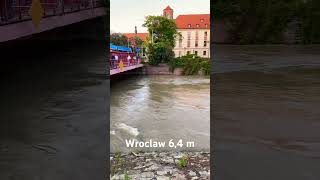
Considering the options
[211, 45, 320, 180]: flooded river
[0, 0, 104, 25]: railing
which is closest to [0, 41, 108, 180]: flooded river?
[0, 0, 104, 25]: railing

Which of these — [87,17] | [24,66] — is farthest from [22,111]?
[87,17]

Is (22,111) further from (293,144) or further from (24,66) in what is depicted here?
(293,144)

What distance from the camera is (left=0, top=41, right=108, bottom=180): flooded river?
2004mm

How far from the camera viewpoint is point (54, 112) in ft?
8.20

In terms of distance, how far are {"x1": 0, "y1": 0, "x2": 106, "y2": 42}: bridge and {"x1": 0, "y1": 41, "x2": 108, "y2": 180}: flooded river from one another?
14cm

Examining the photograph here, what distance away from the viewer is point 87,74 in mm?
2332

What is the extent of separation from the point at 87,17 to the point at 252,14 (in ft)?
3.07

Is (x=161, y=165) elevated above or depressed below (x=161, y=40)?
below

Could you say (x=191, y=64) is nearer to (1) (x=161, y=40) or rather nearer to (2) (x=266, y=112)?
(1) (x=161, y=40)

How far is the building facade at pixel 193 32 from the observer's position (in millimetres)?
1786

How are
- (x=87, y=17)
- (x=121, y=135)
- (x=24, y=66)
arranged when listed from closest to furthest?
1. (x=121, y=135)
2. (x=87, y=17)
3. (x=24, y=66)

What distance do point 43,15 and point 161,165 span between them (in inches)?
38.0

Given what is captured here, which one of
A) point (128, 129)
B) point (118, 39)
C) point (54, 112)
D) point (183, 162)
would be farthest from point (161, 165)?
point (54, 112)

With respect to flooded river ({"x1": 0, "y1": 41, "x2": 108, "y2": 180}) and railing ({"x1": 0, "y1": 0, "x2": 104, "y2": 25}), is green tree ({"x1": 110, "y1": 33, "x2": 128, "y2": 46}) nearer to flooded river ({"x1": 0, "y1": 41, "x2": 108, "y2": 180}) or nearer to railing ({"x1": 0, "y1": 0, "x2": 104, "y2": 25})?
flooded river ({"x1": 0, "y1": 41, "x2": 108, "y2": 180})
